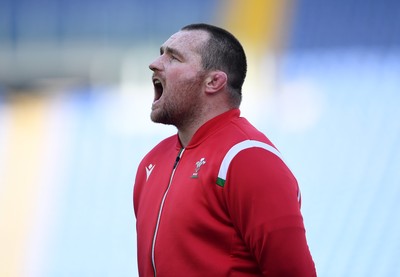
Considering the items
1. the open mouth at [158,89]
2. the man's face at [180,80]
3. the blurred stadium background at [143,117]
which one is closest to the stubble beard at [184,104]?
the man's face at [180,80]

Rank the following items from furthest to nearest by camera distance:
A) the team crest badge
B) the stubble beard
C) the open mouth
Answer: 1. the open mouth
2. the stubble beard
3. the team crest badge

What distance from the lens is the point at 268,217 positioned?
68.0 inches

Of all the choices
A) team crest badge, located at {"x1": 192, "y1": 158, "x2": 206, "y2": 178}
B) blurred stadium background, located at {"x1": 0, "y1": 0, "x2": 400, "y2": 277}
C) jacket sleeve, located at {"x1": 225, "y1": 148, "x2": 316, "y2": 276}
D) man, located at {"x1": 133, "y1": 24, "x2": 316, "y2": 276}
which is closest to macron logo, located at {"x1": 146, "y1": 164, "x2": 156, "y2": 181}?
man, located at {"x1": 133, "y1": 24, "x2": 316, "y2": 276}

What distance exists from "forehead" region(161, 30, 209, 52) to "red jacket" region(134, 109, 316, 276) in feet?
0.71

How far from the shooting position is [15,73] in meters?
4.66

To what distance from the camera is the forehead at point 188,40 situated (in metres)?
2.00

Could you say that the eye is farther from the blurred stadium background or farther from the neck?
the blurred stadium background

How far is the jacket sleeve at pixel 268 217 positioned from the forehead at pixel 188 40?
1.27 ft

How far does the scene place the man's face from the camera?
1.98 meters

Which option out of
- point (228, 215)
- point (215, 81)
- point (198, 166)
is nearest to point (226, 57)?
point (215, 81)

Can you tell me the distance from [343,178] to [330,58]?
683 millimetres

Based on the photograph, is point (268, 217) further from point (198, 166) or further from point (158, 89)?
point (158, 89)

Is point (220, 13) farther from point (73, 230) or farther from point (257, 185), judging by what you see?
point (257, 185)

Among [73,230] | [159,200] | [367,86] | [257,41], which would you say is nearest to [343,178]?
[367,86]
